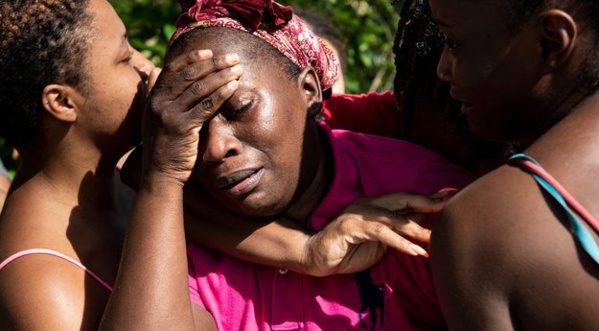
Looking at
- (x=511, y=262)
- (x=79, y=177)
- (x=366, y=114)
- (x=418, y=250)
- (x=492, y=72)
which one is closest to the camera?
(x=511, y=262)

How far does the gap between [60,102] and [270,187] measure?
2.55 feet

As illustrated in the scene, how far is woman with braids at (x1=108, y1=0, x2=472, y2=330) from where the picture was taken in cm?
271

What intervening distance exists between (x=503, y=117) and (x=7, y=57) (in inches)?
63.2

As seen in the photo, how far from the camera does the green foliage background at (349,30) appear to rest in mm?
5883

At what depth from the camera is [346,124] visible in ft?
11.6

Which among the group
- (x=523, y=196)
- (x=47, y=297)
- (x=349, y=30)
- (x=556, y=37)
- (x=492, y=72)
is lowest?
(x=349, y=30)

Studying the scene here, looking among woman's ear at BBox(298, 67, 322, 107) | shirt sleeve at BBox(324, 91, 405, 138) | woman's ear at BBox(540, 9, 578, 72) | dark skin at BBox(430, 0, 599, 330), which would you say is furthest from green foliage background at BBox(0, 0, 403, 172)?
woman's ear at BBox(540, 9, 578, 72)

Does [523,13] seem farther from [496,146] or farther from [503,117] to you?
[496,146]

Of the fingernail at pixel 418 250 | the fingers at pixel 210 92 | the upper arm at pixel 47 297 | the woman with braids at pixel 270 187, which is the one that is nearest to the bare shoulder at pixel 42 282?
the upper arm at pixel 47 297

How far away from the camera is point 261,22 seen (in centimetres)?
294

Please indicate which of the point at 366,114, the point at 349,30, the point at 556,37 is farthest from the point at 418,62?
the point at 349,30

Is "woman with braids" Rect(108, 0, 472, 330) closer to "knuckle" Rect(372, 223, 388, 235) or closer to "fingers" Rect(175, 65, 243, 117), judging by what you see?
"fingers" Rect(175, 65, 243, 117)

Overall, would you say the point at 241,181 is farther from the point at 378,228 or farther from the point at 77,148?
the point at 77,148

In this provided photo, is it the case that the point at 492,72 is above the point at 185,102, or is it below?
above
